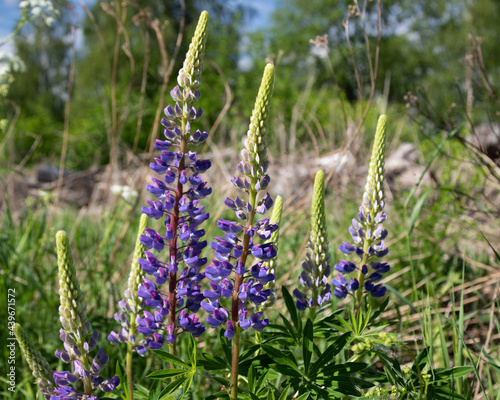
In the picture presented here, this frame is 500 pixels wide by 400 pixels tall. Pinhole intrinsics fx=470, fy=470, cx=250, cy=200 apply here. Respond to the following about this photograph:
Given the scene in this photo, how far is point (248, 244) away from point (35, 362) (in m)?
0.70

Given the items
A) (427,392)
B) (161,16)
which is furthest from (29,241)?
(161,16)

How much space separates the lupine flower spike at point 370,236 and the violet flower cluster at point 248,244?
1.50ft

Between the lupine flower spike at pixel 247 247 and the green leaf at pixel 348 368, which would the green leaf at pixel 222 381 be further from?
the green leaf at pixel 348 368

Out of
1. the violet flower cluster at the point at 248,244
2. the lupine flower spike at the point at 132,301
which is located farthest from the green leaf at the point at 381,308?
the lupine flower spike at the point at 132,301

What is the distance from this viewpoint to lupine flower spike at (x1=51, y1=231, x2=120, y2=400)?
4.16ft

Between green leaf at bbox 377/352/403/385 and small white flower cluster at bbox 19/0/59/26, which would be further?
small white flower cluster at bbox 19/0/59/26

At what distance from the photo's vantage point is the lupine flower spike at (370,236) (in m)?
1.73

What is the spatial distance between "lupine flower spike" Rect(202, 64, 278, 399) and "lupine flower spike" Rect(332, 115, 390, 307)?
456 millimetres

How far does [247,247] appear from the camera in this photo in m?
1.41

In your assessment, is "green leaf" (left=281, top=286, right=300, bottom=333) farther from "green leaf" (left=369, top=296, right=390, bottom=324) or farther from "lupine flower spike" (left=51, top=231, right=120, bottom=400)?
"lupine flower spike" (left=51, top=231, right=120, bottom=400)

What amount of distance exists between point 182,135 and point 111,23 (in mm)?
38080

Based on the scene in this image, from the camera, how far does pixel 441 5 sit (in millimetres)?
41969

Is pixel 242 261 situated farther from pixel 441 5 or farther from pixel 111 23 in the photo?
pixel 441 5

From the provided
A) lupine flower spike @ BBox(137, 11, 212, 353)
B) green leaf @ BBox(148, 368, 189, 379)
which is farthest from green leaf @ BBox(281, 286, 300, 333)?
green leaf @ BBox(148, 368, 189, 379)
